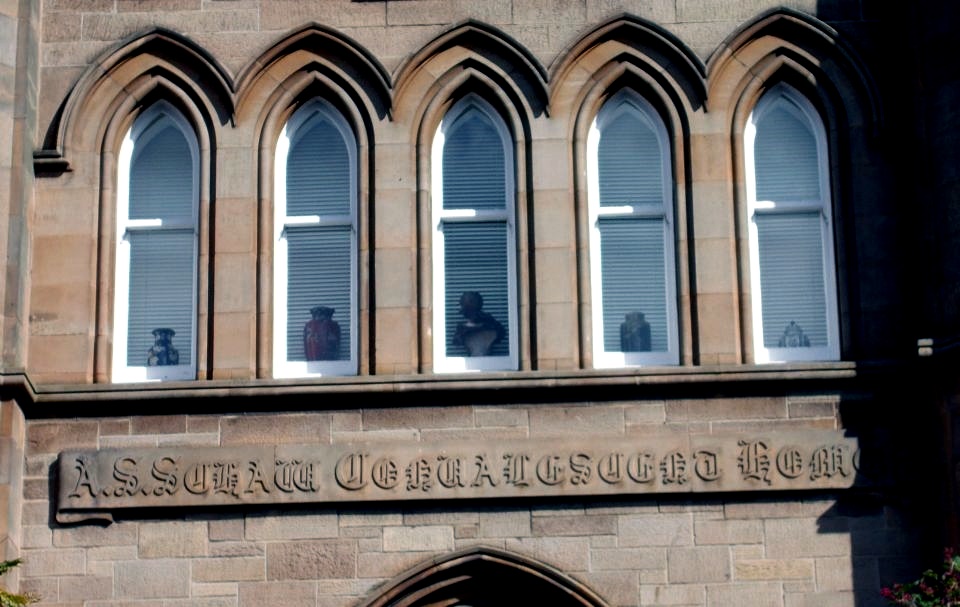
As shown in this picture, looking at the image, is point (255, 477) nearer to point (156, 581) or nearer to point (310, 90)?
point (156, 581)

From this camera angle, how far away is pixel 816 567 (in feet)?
57.9

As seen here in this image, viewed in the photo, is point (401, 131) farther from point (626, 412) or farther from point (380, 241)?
point (626, 412)

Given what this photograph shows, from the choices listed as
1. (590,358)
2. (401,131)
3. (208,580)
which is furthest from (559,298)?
(208,580)

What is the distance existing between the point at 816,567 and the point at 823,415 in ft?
3.87

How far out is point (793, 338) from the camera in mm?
18625

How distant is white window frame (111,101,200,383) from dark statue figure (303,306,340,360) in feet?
2.94

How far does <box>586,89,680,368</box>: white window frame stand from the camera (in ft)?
60.8

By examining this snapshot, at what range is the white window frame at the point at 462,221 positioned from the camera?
18.6 metres

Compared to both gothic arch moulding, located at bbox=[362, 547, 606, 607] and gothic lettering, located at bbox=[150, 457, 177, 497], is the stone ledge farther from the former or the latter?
gothic arch moulding, located at bbox=[362, 547, 606, 607]

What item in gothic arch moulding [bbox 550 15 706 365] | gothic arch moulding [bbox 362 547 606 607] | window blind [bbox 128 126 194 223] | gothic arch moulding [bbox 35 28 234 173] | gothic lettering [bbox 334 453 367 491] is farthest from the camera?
window blind [bbox 128 126 194 223]

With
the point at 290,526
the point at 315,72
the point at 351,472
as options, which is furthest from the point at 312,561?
the point at 315,72

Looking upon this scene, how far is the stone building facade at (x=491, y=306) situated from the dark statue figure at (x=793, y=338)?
0.26 ft

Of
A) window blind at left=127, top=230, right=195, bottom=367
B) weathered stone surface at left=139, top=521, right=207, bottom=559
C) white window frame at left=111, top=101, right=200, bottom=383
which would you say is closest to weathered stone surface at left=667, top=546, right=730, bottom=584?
weathered stone surface at left=139, top=521, right=207, bottom=559

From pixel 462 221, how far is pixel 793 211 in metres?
2.66
